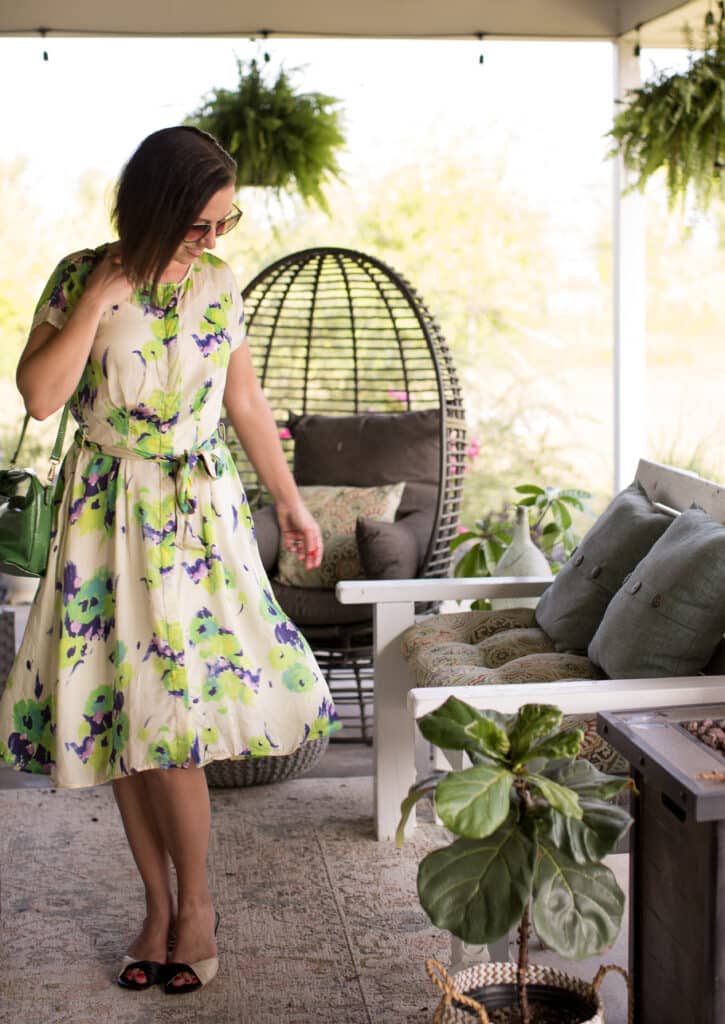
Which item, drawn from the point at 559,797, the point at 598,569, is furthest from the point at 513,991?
the point at 598,569

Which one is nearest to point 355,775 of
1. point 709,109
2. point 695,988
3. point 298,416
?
point 298,416

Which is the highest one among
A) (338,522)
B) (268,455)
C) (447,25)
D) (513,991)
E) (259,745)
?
(447,25)

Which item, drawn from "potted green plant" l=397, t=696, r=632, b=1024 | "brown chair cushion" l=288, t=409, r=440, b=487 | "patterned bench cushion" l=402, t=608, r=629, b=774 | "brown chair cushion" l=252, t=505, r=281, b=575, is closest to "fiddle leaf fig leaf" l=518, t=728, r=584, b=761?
"potted green plant" l=397, t=696, r=632, b=1024

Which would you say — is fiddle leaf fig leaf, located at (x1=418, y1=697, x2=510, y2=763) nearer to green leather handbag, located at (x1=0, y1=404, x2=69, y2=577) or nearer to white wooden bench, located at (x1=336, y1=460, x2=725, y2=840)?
green leather handbag, located at (x1=0, y1=404, x2=69, y2=577)

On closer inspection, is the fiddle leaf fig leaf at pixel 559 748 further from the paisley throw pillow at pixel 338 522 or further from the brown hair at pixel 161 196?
the paisley throw pillow at pixel 338 522

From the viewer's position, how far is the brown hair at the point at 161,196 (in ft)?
6.84

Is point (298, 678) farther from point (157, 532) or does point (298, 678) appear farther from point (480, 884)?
point (480, 884)

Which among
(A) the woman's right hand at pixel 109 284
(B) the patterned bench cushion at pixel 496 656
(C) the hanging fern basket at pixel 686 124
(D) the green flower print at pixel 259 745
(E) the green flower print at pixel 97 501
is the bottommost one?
(D) the green flower print at pixel 259 745

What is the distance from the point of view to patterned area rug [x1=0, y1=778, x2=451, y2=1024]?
222 centimetres

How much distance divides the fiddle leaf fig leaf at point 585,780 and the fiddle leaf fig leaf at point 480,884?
99mm

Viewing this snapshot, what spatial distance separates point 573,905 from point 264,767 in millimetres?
1931

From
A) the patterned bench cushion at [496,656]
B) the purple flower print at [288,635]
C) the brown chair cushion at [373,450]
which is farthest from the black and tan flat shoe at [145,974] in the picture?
the brown chair cushion at [373,450]

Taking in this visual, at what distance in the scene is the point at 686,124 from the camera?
3.77 meters

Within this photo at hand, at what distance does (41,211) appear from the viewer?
6262 millimetres
